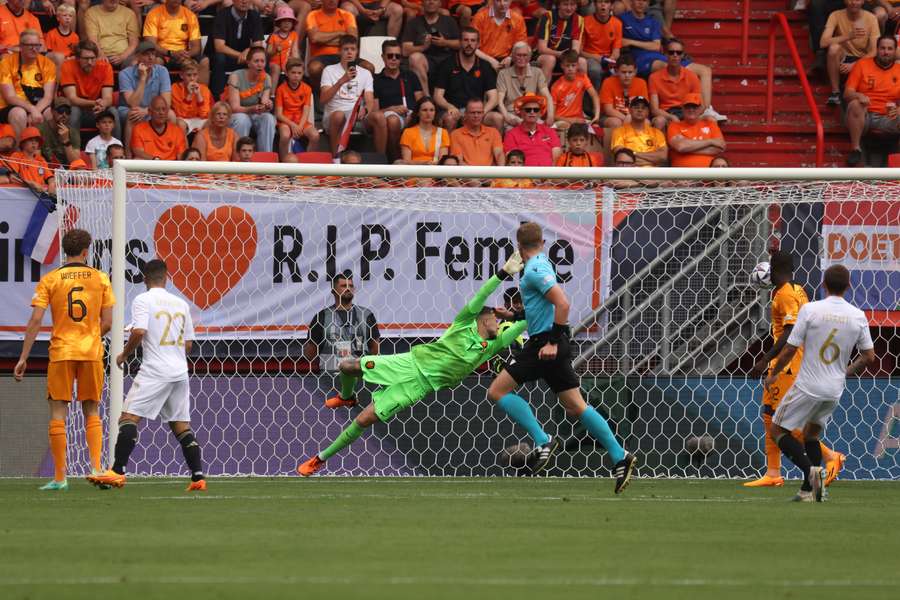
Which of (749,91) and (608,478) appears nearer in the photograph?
(608,478)

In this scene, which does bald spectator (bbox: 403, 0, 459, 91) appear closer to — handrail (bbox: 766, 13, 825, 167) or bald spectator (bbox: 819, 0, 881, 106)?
handrail (bbox: 766, 13, 825, 167)

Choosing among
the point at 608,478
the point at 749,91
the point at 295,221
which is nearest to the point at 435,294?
the point at 295,221

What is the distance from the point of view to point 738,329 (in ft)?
50.4

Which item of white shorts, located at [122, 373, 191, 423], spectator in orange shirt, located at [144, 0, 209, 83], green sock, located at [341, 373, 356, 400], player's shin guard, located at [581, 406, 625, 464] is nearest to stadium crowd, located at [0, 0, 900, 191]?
spectator in orange shirt, located at [144, 0, 209, 83]

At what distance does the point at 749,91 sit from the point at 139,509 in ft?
44.1

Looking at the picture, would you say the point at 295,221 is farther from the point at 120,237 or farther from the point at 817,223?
the point at 817,223

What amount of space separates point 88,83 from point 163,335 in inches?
279

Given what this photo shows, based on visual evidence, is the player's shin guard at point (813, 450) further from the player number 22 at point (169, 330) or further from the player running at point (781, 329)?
the player number 22 at point (169, 330)

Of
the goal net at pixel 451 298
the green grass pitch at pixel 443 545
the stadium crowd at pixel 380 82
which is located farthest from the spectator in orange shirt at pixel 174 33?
the green grass pitch at pixel 443 545

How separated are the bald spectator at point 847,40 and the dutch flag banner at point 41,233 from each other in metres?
10.7

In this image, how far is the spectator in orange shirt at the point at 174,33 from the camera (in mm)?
18438

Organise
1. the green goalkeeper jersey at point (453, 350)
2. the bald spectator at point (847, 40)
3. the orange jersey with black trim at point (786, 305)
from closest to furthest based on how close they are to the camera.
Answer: the orange jersey with black trim at point (786, 305)
the green goalkeeper jersey at point (453, 350)
the bald spectator at point (847, 40)

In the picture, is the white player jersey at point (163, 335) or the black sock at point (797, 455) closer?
the black sock at point (797, 455)

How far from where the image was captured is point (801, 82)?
66.1 ft
